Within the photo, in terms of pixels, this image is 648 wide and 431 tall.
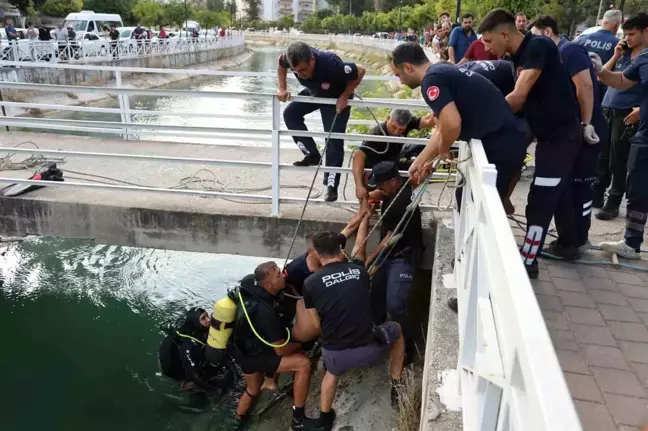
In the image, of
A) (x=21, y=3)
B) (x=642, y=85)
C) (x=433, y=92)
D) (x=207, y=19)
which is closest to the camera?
→ (x=433, y=92)

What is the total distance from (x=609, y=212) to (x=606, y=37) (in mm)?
1671

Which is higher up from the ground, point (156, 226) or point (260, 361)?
point (156, 226)

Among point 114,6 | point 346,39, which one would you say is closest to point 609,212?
point 114,6

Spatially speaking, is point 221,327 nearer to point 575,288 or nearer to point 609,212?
point 575,288

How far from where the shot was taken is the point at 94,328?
18.7ft

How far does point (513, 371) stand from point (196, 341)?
366 centimetres

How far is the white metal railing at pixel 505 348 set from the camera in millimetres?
956

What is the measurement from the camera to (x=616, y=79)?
3.86 meters

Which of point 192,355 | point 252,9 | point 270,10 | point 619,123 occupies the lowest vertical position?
point 192,355

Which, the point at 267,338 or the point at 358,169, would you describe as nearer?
the point at 267,338

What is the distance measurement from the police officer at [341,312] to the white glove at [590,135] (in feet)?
5.64

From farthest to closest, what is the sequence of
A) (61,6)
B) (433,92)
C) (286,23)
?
(286,23) < (61,6) < (433,92)

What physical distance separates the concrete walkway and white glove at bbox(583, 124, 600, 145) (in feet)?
2.88

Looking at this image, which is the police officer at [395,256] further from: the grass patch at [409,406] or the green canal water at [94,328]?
the green canal water at [94,328]
